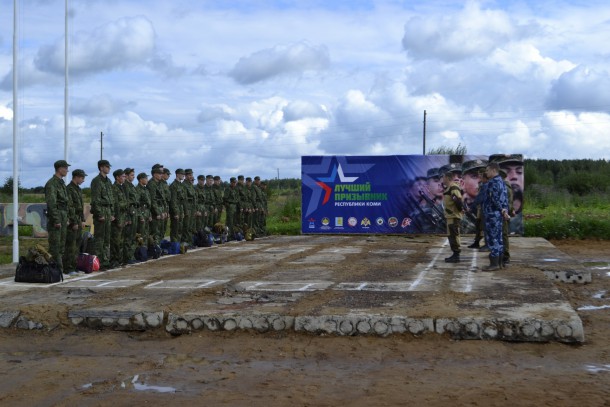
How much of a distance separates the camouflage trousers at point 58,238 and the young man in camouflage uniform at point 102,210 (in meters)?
1.02

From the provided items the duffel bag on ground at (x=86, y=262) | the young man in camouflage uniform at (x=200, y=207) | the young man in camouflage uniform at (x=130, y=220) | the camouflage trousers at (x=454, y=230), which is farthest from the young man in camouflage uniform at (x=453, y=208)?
the young man in camouflage uniform at (x=200, y=207)

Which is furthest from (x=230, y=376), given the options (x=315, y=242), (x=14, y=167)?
(x=315, y=242)

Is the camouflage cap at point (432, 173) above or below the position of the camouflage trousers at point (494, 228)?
above

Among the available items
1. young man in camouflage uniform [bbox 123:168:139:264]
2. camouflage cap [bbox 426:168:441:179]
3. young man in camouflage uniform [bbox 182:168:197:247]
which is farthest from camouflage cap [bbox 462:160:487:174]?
young man in camouflage uniform [bbox 123:168:139:264]

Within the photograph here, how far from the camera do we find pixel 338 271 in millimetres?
14273

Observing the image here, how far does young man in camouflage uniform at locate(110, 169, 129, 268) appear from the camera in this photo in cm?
1536

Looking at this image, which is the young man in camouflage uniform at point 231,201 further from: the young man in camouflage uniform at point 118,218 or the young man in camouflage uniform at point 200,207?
the young man in camouflage uniform at point 118,218

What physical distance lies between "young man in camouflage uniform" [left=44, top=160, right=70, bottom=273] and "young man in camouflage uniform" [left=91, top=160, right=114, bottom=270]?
1001 millimetres

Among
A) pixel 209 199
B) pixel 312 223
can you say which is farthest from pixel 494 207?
pixel 312 223

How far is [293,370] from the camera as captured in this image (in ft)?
24.4

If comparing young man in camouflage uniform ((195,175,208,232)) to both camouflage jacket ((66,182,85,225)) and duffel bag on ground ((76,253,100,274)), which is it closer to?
duffel bag on ground ((76,253,100,274))

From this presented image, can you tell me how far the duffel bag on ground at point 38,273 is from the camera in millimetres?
12648

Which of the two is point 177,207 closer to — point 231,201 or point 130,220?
point 130,220

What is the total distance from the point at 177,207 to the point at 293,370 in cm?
1240
